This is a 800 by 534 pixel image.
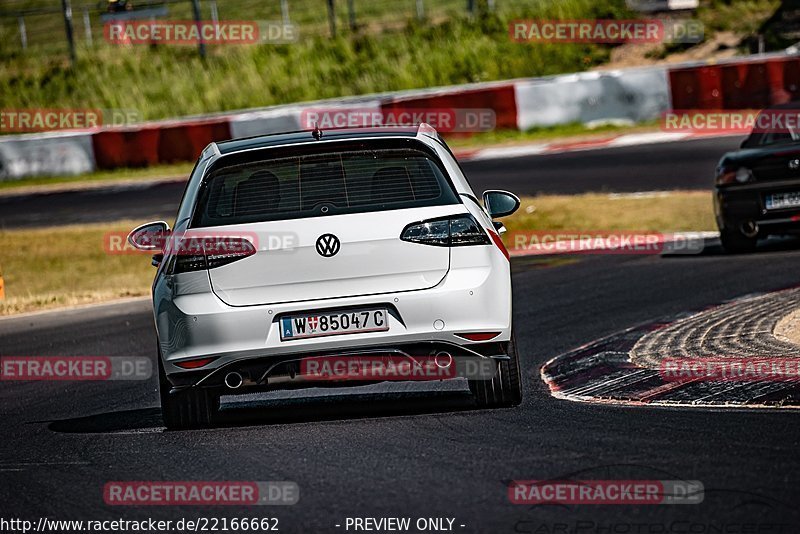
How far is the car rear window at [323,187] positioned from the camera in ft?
23.9

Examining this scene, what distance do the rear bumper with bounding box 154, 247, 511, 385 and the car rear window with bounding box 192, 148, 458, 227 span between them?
42 cm

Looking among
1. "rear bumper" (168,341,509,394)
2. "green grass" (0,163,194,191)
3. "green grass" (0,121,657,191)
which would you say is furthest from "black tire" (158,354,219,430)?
"green grass" (0,163,194,191)

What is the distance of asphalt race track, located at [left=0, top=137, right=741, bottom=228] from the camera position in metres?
22.3

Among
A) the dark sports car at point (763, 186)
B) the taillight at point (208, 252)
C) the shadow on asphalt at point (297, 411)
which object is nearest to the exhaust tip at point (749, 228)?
the dark sports car at point (763, 186)

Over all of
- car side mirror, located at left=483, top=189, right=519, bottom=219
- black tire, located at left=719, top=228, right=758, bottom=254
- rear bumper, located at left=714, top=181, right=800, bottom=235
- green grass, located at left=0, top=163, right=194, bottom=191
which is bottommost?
green grass, located at left=0, top=163, right=194, bottom=191

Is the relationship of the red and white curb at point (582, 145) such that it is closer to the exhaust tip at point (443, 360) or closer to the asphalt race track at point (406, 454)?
the asphalt race track at point (406, 454)

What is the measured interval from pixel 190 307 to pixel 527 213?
44.6ft

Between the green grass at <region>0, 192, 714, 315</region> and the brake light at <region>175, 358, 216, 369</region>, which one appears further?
the green grass at <region>0, 192, 714, 315</region>

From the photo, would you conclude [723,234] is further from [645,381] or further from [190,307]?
[190,307]

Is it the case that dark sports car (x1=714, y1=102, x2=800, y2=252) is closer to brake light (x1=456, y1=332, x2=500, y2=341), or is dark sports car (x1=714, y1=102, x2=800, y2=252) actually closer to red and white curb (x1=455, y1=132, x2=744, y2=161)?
brake light (x1=456, y1=332, x2=500, y2=341)

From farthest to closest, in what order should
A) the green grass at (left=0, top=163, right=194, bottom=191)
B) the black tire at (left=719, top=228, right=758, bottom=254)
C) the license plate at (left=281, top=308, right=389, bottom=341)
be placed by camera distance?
the green grass at (left=0, top=163, right=194, bottom=191) < the black tire at (left=719, top=228, right=758, bottom=254) < the license plate at (left=281, top=308, right=389, bottom=341)

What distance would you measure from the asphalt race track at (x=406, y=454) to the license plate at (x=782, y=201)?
4847 millimetres

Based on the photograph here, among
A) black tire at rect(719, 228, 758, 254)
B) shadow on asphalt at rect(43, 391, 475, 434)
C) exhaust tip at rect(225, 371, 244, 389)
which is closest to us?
exhaust tip at rect(225, 371, 244, 389)

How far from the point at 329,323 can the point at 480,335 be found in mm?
740
